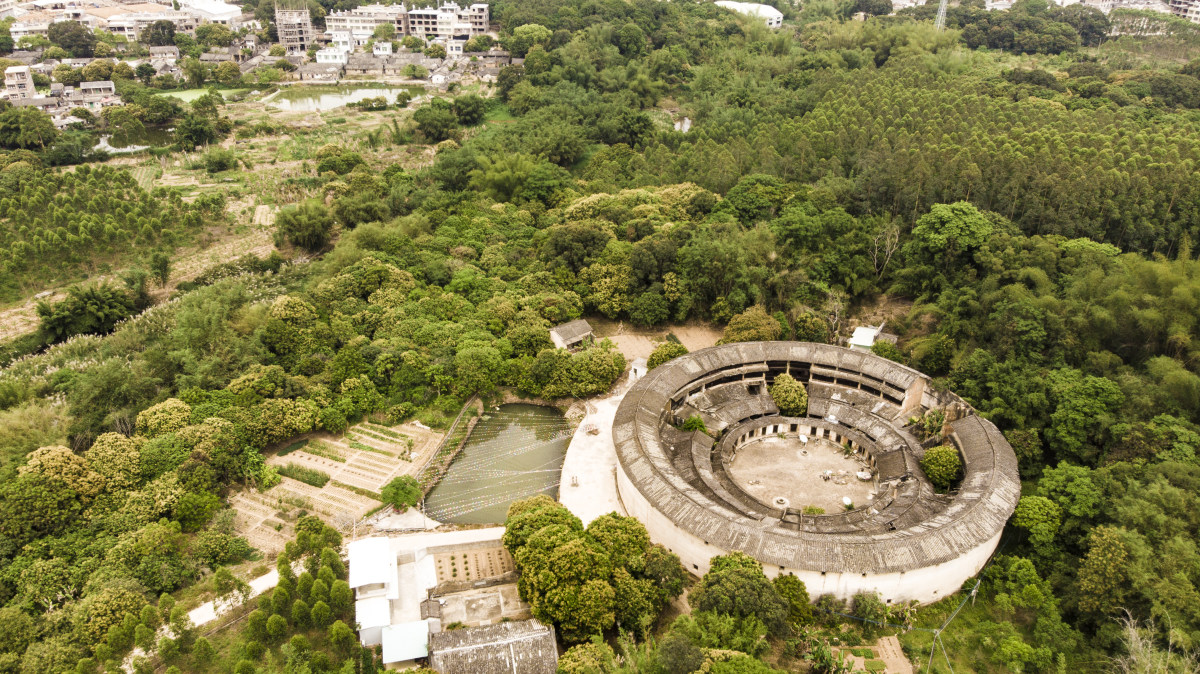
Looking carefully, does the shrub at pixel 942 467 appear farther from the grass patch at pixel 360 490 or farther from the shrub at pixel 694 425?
the grass patch at pixel 360 490

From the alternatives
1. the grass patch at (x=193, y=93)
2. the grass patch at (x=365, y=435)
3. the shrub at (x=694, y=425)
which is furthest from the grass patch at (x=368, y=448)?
Answer: the grass patch at (x=193, y=93)

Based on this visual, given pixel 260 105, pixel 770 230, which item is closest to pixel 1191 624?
pixel 770 230

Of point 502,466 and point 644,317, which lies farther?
point 644,317

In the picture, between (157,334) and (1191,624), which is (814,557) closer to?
(1191,624)

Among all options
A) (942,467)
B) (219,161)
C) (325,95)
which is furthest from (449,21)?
(942,467)

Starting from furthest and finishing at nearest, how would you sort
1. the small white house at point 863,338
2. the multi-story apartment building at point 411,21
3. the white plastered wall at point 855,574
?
the multi-story apartment building at point 411,21, the small white house at point 863,338, the white plastered wall at point 855,574

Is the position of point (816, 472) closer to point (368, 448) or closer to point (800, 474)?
A: point (800, 474)

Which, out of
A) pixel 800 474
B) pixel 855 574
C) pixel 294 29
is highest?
pixel 294 29
